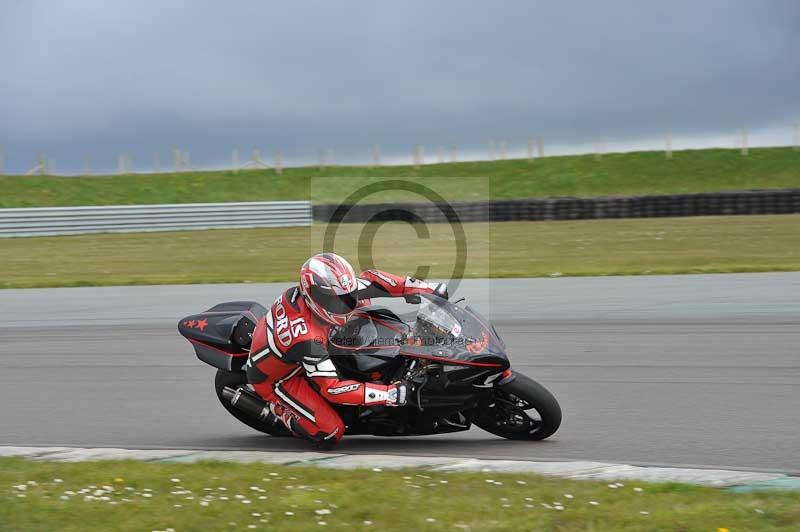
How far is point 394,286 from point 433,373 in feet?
1.96

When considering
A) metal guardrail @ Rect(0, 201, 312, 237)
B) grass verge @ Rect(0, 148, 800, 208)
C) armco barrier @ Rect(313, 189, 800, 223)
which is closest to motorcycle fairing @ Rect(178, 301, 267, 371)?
metal guardrail @ Rect(0, 201, 312, 237)

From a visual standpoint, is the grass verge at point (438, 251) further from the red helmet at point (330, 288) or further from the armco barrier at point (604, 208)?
the red helmet at point (330, 288)

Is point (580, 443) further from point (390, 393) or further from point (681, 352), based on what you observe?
point (681, 352)

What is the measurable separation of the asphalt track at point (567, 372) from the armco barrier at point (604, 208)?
40.9 feet

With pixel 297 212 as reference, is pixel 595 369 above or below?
below

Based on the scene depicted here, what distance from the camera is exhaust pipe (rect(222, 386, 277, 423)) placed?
6559 millimetres

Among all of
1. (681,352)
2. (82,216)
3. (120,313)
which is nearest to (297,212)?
(82,216)

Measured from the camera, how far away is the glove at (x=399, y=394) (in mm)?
5953

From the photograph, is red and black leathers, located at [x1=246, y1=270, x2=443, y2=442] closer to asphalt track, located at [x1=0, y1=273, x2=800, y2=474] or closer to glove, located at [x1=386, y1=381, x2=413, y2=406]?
glove, located at [x1=386, y1=381, x2=413, y2=406]

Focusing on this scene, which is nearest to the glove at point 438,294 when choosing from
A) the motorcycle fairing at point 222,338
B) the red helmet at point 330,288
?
the red helmet at point 330,288

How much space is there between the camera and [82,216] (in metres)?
26.2

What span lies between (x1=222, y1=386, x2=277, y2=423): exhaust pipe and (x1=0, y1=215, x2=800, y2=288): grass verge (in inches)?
377

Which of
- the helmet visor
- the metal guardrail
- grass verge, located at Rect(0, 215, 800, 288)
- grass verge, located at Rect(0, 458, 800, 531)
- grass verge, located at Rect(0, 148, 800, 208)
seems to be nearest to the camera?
grass verge, located at Rect(0, 458, 800, 531)

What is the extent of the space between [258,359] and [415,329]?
1091 mm
